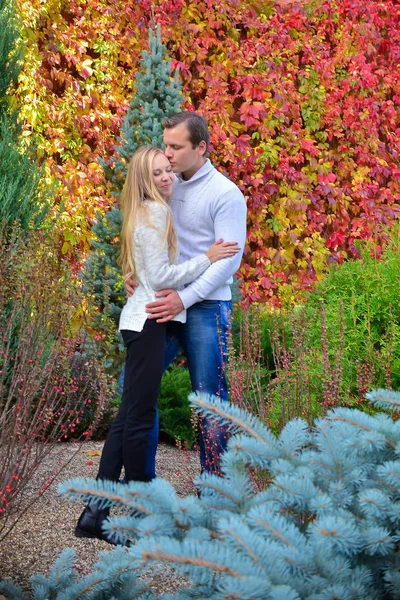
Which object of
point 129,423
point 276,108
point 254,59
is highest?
point 254,59

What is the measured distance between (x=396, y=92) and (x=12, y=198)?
5208mm

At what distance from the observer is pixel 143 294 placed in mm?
3160

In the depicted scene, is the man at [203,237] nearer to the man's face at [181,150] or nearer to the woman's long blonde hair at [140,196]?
the man's face at [181,150]

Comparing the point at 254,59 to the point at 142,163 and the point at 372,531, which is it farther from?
the point at 372,531

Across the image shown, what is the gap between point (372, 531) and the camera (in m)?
1.26

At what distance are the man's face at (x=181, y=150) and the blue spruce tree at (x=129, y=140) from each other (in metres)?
1.91

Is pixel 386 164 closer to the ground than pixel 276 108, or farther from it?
closer to the ground

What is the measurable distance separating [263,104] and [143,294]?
4.61 metres

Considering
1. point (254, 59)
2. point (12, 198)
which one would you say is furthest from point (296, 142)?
point (12, 198)

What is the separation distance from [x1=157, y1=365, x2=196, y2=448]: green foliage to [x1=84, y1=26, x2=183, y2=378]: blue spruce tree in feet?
1.79

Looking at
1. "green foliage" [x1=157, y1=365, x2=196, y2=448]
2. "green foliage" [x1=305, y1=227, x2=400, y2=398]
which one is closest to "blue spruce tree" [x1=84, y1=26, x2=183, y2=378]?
"green foliage" [x1=157, y1=365, x2=196, y2=448]

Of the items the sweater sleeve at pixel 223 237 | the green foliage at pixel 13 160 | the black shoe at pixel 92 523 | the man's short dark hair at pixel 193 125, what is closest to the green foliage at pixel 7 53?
the green foliage at pixel 13 160

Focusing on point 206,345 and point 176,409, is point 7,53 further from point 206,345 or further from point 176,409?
point 206,345

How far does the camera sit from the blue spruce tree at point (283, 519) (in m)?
1.21
